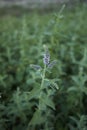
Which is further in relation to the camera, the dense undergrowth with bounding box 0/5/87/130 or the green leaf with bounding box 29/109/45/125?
the dense undergrowth with bounding box 0/5/87/130

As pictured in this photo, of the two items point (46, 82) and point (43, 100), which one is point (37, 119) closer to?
point (43, 100)

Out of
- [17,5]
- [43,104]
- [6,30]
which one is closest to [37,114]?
[43,104]

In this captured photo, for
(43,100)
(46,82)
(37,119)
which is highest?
(46,82)

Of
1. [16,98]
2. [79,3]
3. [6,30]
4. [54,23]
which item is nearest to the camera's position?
[16,98]

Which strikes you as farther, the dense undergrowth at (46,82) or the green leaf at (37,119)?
the dense undergrowth at (46,82)

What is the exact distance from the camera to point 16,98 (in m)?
2.60

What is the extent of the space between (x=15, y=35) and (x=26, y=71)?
75 centimetres

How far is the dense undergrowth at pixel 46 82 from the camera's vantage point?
8.45 ft

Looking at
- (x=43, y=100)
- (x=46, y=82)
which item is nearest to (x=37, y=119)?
(x=43, y=100)

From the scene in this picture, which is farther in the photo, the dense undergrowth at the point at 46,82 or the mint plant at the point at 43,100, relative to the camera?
the dense undergrowth at the point at 46,82

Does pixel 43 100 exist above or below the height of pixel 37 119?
above

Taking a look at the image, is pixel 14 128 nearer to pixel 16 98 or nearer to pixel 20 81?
pixel 16 98

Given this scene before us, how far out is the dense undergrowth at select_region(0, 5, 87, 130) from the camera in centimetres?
257

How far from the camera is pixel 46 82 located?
2412 mm
